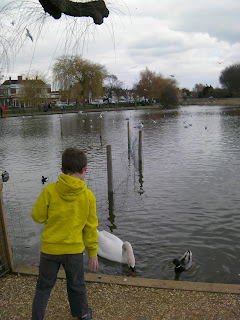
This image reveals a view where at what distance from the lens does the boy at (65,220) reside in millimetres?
2795

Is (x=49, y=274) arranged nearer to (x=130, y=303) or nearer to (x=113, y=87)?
(x=130, y=303)

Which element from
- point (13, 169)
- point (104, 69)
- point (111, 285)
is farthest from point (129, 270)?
point (104, 69)

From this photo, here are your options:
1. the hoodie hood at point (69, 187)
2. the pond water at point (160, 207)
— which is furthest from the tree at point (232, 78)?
the hoodie hood at point (69, 187)

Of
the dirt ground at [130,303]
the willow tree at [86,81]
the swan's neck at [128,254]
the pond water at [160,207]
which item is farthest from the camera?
the willow tree at [86,81]

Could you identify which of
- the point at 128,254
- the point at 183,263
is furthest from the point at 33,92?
the point at 183,263

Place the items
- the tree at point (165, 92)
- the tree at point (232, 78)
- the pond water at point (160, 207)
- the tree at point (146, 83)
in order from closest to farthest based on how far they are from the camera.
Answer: the pond water at point (160, 207), the tree at point (165, 92), the tree at point (146, 83), the tree at point (232, 78)

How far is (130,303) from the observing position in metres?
3.43

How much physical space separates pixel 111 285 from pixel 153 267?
1.76 m

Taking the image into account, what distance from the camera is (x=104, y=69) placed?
6619 centimetres

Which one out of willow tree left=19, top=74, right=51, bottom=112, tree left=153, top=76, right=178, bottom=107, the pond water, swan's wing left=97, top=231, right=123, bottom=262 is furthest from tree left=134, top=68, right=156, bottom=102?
swan's wing left=97, top=231, right=123, bottom=262

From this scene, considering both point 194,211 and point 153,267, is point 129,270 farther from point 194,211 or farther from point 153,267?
point 194,211

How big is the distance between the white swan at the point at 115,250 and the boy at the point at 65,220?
A: 2.21 metres

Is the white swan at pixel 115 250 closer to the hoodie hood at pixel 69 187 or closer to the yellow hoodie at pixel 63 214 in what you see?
the yellow hoodie at pixel 63 214

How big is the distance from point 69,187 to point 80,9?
199 cm
